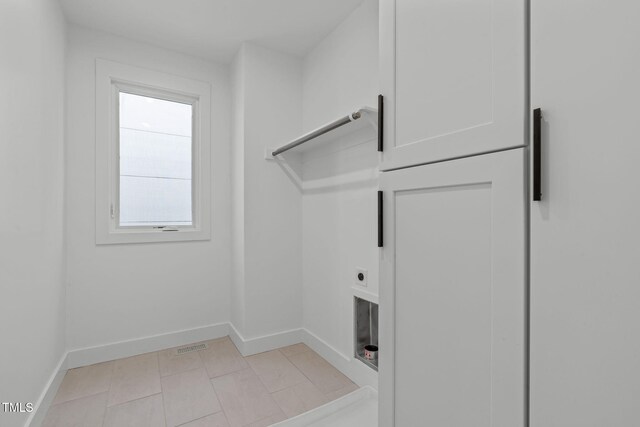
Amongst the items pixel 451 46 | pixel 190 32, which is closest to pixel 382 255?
pixel 451 46

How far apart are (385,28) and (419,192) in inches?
22.6

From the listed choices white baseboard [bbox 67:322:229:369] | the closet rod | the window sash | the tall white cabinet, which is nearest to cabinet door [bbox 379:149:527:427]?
the tall white cabinet

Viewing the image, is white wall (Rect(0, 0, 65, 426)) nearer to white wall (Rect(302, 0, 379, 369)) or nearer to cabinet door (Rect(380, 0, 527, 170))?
cabinet door (Rect(380, 0, 527, 170))

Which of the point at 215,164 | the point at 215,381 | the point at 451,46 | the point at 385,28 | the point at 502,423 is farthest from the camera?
the point at 215,164

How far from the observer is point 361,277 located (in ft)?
6.04

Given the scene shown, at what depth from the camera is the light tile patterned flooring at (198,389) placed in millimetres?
1527

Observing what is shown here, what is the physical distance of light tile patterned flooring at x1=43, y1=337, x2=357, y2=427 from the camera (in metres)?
1.53

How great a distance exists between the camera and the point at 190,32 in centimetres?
213

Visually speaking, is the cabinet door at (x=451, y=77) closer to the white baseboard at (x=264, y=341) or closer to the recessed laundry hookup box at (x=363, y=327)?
the recessed laundry hookup box at (x=363, y=327)

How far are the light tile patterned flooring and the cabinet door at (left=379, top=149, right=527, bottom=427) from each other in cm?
89

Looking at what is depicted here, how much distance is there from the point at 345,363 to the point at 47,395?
164cm

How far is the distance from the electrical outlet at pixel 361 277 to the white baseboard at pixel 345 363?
48cm

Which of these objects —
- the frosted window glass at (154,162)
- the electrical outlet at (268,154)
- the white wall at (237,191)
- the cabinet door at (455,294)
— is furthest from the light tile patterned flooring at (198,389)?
the electrical outlet at (268,154)

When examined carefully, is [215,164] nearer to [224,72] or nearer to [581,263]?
[224,72]
